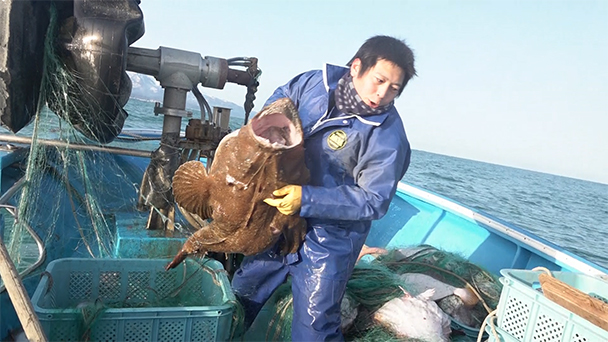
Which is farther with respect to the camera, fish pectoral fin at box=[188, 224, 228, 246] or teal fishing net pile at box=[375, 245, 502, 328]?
teal fishing net pile at box=[375, 245, 502, 328]

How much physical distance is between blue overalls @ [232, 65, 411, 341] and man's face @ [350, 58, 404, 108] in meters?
0.13

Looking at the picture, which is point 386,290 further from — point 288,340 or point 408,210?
point 408,210

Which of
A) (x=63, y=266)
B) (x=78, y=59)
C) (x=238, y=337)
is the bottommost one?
(x=238, y=337)

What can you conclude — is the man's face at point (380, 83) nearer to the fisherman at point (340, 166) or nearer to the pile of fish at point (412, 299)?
the fisherman at point (340, 166)

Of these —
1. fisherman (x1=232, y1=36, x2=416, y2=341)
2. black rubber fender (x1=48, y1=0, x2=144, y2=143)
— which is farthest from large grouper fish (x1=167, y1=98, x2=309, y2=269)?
black rubber fender (x1=48, y1=0, x2=144, y2=143)

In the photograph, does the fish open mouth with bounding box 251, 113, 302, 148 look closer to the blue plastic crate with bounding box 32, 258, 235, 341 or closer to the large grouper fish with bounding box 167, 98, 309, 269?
the large grouper fish with bounding box 167, 98, 309, 269

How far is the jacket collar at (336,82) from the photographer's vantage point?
2.63m

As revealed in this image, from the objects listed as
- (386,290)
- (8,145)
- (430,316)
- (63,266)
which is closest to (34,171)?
(63,266)

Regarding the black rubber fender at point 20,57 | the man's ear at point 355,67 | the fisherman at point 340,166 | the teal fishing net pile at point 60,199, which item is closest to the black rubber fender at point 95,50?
the teal fishing net pile at point 60,199

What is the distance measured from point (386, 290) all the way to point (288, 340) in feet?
2.96

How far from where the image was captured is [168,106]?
358cm

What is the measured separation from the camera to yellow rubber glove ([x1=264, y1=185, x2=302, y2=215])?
252 centimetres

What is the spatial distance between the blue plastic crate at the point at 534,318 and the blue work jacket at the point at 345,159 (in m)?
0.96

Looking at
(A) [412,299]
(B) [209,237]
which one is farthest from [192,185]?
(A) [412,299]
